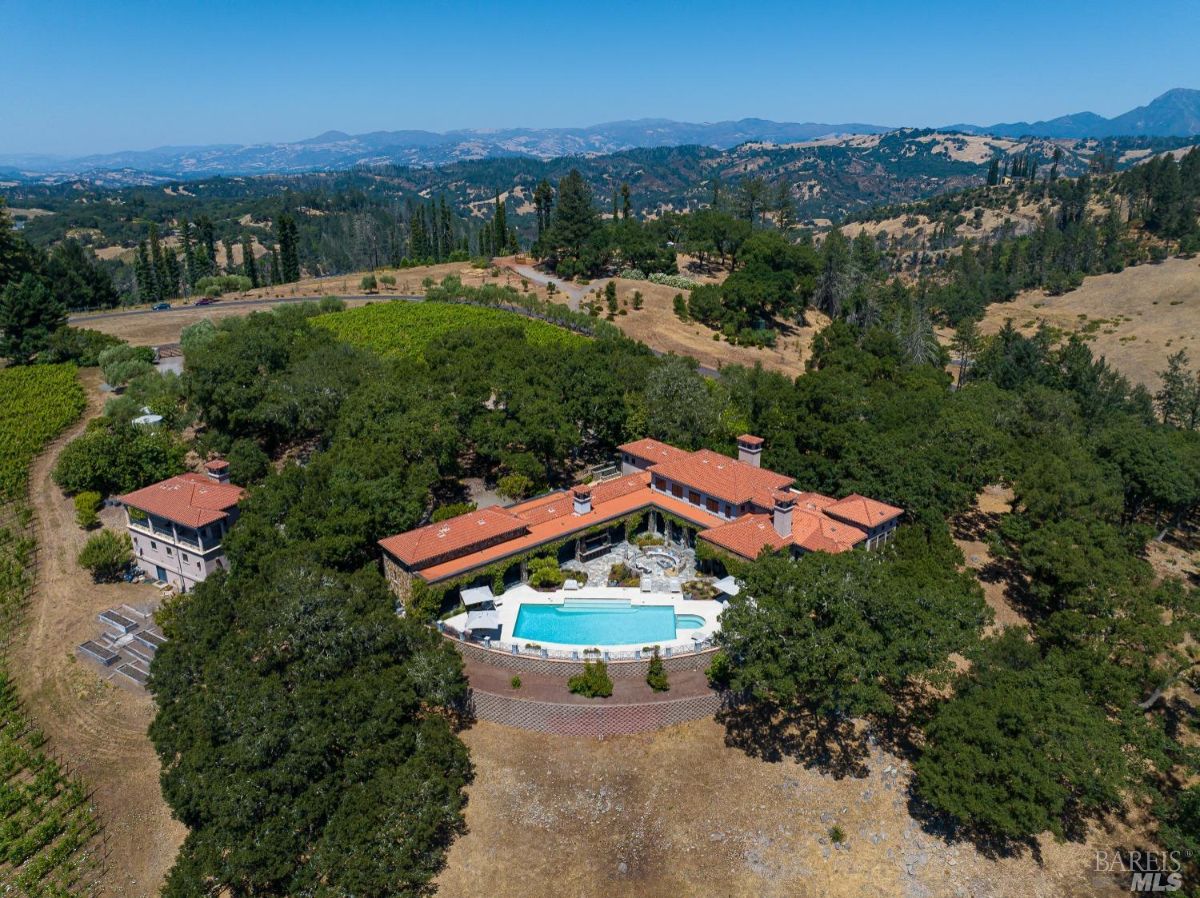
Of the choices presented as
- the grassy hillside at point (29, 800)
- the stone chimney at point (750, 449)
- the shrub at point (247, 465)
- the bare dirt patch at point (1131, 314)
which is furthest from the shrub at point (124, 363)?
the bare dirt patch at point (1131, 314)

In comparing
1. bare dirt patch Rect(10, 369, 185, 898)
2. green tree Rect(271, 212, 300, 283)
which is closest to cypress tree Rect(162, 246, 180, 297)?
green tree Rect(271, 212, 300, 283)

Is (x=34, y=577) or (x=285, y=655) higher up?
(x=285, y=655)

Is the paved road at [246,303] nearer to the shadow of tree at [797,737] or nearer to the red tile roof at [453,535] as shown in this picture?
the red tile roof at [453,535]

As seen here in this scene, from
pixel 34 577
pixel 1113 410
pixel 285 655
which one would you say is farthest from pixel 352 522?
pixel 1113 410

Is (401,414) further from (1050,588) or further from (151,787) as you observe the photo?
(1050,588)

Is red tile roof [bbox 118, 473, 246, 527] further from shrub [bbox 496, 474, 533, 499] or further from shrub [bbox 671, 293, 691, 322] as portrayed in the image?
shrub [bbox 671, 293, 691, 322]

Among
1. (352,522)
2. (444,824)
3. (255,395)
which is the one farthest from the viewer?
(255,395)
